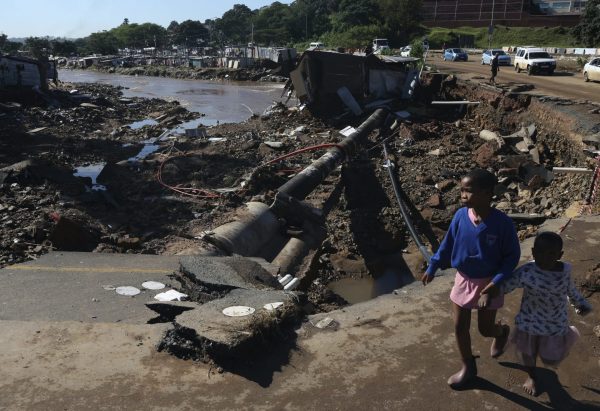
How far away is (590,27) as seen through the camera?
145ft

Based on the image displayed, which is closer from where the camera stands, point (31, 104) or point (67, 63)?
point (31, 104)

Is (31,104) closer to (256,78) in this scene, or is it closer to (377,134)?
(377,134)

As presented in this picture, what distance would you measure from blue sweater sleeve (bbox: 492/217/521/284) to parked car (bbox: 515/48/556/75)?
25.7m

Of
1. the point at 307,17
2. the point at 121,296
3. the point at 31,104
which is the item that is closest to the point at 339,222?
the point at 121,296

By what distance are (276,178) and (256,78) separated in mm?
42313

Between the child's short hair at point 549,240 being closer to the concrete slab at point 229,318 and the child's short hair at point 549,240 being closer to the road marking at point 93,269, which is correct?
the concrete slab at point 229,318

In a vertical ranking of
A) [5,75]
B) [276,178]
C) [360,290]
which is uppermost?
[5,75]

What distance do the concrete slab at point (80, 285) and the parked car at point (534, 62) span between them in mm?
24233

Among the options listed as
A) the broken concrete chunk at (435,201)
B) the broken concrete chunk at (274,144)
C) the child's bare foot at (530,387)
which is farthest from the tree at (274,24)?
the child's bare foot at (530,387)

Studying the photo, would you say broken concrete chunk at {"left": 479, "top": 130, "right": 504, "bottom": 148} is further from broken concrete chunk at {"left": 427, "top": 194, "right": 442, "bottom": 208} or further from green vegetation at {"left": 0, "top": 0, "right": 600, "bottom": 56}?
green vegetation at {"left": 0, "top": 0, "right": 600, "bottom": 56}

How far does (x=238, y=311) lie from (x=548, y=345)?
2.38m

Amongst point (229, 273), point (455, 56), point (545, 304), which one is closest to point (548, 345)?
point (545, 304)

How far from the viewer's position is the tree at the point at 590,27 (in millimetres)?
43594

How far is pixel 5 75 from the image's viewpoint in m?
30.4
